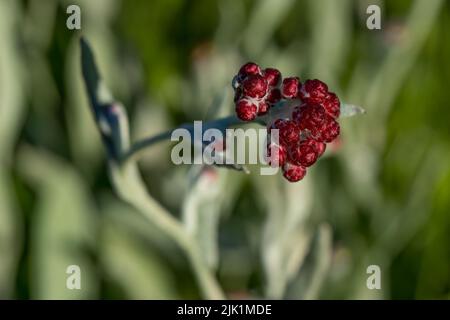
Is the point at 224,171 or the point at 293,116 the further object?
the point at 224,171

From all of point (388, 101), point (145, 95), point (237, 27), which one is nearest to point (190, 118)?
point (145, 95)

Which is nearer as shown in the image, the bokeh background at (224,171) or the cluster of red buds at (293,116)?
the cluster of red buds at (293,116)

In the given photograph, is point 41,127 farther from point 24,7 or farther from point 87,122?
point 24,7

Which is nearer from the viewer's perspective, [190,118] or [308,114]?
[308,114]

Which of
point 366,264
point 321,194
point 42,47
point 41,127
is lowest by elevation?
point 366,264

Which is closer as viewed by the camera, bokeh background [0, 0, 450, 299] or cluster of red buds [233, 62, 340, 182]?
cluster of red buds [233, 62, 340, 182]
